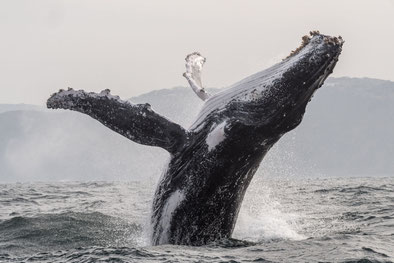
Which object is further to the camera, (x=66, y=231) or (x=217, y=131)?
(x=66, y=231)

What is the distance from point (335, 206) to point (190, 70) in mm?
5785

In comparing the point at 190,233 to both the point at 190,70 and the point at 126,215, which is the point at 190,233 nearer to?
the point at 190,70

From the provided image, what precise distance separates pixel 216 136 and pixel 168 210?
1.13 m

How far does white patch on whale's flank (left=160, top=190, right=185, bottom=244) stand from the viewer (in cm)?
745

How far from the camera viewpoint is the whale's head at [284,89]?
6832 mm

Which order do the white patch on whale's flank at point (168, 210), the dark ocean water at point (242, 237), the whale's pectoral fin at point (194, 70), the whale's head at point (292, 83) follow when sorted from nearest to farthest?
the dark ocean water at point (242, 237) → the whale's head at point (292, 83) → the white patch on whale's flank at point (168, 210) → the whale's pectoral fin at point (194, 70)

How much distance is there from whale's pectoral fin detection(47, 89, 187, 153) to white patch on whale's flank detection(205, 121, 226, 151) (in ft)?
1.46

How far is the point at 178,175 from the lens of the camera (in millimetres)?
7465

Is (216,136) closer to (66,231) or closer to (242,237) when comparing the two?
(242,237)

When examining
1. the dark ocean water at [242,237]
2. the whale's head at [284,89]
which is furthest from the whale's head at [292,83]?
the dark ocean water at [242,237]

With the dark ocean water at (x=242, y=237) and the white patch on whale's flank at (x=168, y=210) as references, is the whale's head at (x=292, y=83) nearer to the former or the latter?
the white patch on whale's flank at (x=168, y=210)

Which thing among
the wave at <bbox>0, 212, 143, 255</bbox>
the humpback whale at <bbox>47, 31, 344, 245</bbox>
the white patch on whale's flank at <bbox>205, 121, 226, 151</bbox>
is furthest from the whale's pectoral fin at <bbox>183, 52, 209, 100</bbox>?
the wave at <bbox>0, 212, 143, 255</bbox>

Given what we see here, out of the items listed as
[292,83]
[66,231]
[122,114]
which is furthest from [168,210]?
[66,231]

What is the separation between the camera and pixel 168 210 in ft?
24.7
